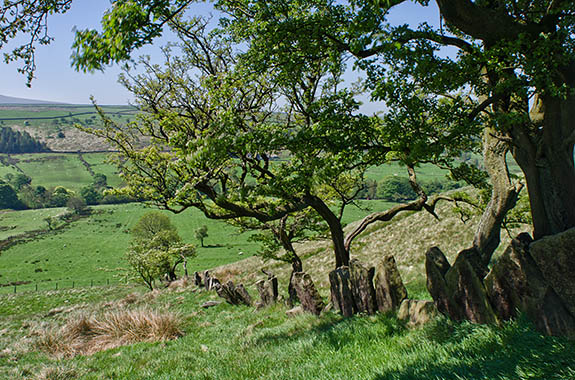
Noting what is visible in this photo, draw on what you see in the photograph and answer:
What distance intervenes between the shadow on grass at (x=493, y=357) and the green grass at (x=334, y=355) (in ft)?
0.03

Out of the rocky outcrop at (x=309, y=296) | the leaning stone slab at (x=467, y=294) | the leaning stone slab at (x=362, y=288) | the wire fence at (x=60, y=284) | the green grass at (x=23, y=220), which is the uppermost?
the leaning stone slab at (x=467, y=294)

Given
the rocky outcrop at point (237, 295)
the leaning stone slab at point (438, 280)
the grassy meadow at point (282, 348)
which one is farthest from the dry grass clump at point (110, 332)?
the leaning stone slab at point (438, 280)

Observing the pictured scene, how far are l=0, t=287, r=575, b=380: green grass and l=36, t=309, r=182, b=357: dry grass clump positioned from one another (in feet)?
1.97

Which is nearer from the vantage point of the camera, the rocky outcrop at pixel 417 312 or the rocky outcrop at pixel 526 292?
the rocky outcrop at pixel 526 292

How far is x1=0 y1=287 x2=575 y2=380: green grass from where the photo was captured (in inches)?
147

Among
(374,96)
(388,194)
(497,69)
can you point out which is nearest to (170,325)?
(374,96)

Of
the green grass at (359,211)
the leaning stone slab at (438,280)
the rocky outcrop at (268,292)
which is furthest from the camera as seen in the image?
the green grass at (359,211)

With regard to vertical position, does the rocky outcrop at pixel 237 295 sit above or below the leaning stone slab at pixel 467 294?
below

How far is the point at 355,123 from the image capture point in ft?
27.7

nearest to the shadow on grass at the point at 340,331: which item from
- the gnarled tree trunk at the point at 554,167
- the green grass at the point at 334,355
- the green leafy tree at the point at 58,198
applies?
the green grass at the point at 334,355

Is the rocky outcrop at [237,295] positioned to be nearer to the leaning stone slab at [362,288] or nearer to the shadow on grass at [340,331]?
the shadow on grass at [340,331]

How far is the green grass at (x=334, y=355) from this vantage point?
3.73m

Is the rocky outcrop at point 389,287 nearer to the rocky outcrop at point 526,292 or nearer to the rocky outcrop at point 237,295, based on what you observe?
the rocky outcrop at point 526,292

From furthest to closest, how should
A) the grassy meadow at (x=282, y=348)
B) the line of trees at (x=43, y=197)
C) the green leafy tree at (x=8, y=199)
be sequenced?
the green leafy tree at (x=8, y=199)
the line of trees at (x=43, y=197)
the grassy meadow at (x=282, y=348)
